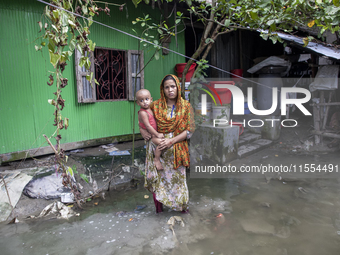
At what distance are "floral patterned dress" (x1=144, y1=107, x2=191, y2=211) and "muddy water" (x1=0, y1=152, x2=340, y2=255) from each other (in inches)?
9.5

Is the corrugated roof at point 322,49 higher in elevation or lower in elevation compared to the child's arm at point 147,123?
higher

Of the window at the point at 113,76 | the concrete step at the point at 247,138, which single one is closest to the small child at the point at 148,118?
the window at the point at 113,76

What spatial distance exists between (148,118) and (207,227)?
1.44 m

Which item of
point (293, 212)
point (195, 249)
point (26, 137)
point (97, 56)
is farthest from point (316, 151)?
point (26, 137)

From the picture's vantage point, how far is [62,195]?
3.67 m

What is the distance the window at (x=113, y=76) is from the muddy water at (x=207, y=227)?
2042mm

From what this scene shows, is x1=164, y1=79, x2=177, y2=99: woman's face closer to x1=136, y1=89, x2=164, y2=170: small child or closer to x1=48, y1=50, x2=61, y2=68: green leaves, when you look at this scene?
x1=136, y1=89, x2=164, y2=170: small child

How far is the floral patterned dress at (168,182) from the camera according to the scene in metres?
3.11

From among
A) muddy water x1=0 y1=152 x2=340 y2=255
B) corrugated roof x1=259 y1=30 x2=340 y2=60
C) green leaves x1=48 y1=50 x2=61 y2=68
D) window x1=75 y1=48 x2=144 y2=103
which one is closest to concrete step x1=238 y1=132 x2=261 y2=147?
muddy water x1=0 y1=152 x2=340 y2=255

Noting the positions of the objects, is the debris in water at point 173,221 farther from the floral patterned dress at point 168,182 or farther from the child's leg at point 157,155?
the child's leg at point 157,155

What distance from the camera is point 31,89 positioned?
4207mm

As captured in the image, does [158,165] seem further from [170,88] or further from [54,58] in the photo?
[54,58]

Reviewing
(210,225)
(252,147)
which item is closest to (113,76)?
(210,225)

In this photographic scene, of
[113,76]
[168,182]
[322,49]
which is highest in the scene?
[322,49]
